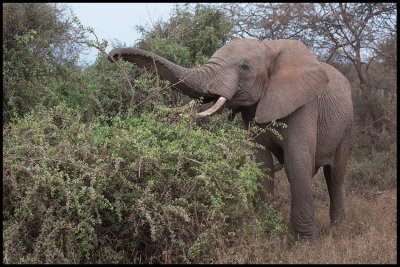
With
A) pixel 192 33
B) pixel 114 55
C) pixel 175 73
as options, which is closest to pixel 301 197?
pixel 175 73

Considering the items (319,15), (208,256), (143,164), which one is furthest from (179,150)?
(319,15)

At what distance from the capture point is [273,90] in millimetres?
5664

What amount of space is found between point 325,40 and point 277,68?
7.12 meters

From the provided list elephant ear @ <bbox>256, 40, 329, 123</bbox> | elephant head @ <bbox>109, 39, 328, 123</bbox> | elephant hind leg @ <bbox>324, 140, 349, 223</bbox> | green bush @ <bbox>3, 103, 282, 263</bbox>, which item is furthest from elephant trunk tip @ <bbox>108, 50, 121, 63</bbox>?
elephant hind leg @ <bbox>324, 140, 349, 223</bbox>

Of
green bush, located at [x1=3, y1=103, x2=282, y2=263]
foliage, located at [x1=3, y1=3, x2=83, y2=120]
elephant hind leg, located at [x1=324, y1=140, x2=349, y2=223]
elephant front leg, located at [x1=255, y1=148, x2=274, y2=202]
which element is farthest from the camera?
elephant hind leg, located at [x1=324, y1=140, x2=349, y2=223]

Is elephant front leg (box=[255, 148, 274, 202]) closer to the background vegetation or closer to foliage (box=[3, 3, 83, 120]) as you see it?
the background vegetation

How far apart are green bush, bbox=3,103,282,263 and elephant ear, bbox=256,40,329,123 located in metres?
1.26

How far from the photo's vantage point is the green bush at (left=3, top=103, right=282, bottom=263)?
12.5 feet

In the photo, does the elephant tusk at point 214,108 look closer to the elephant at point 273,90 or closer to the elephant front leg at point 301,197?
the elephant at point 273,90

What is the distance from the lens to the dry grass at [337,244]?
165 inches

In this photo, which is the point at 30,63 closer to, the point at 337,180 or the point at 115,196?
the point at 115,196

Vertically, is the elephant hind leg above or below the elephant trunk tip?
below

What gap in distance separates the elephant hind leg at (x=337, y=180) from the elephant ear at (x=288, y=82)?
4.37 feet

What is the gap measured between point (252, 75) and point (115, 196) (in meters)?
2.33
